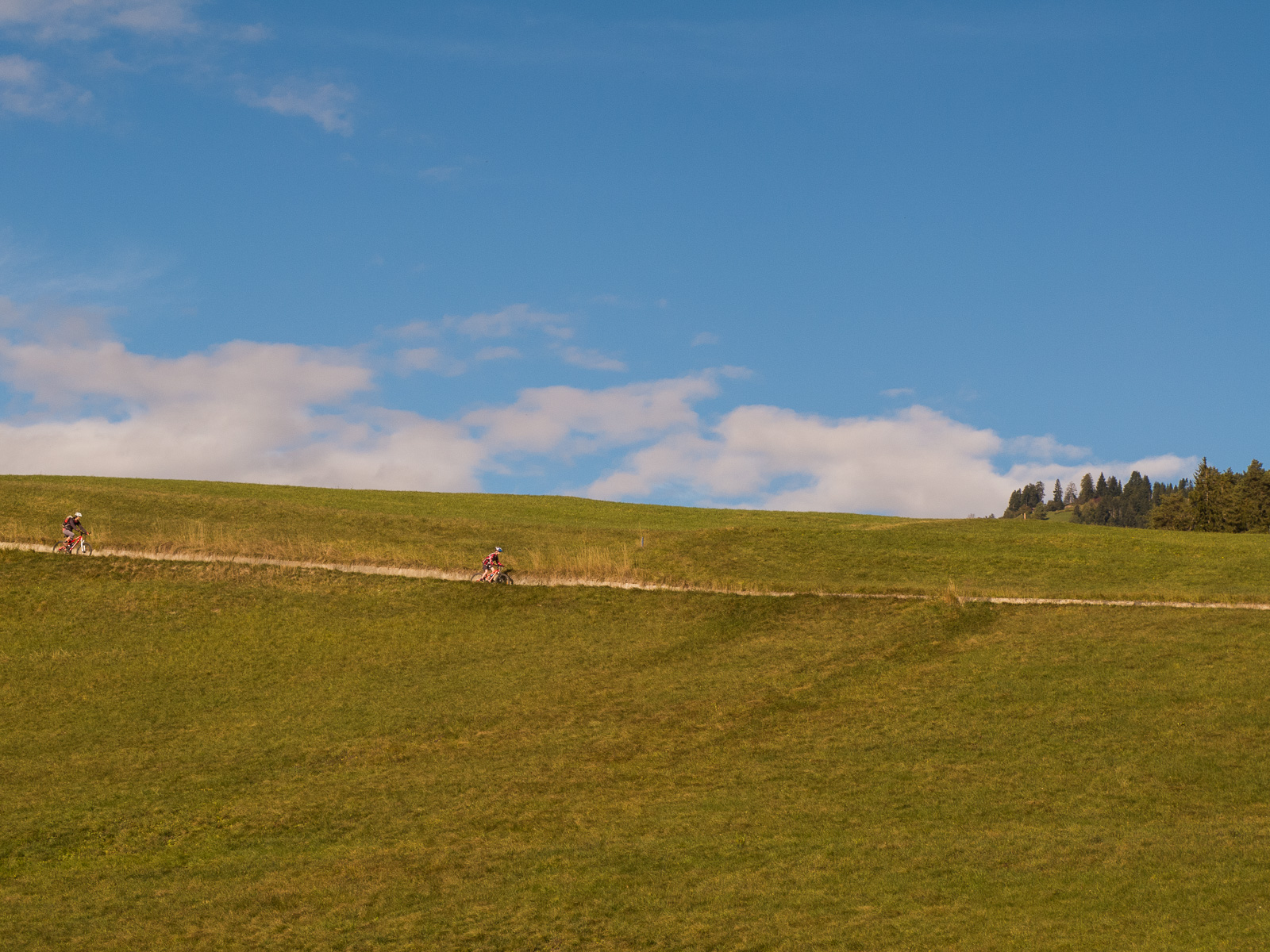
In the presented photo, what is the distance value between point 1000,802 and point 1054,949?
7.41 metres

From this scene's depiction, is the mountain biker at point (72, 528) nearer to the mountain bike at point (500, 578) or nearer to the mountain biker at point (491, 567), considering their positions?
Answer: the mountain bike at point (500, 578)

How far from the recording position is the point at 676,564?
47719 millimetres

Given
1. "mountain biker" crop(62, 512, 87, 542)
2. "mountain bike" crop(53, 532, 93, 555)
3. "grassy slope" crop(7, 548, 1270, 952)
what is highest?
"mountain biker" crop(62, 512, 87, 542)

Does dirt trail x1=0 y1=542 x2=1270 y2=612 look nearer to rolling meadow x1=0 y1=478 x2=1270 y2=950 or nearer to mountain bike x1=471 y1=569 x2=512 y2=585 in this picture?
mountain bike x1=471 y1=569 x2=512 y2=585

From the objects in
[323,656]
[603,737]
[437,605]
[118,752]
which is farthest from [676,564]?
[118,752]

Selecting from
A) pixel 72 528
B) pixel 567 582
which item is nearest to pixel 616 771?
pixel 567 582

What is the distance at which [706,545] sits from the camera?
52.1 metres

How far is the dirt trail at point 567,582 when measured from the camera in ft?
125

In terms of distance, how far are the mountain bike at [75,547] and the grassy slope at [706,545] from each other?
0.67m

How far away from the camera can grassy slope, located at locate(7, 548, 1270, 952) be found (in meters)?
16.9

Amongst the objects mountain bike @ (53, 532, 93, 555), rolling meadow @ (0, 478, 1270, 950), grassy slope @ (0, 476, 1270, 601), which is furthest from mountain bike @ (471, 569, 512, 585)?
mountain bike @ (53, 532, 93, 555)

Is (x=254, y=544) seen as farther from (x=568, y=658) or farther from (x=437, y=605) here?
(x=568, y=658)

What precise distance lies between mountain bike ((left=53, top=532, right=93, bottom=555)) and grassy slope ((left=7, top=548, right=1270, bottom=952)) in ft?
13.9

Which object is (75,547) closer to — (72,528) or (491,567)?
(72,528)
